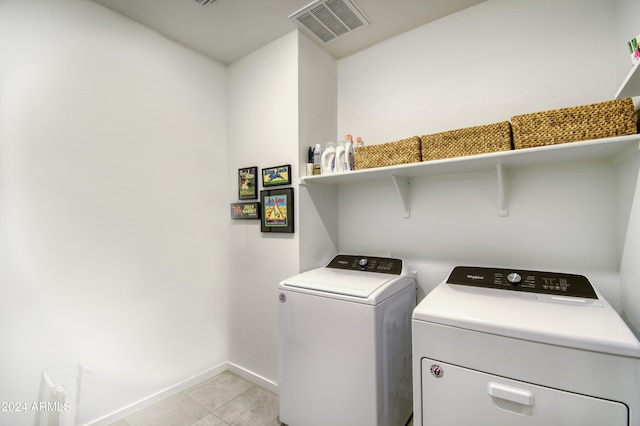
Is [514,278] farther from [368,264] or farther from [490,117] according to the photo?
[490,117]

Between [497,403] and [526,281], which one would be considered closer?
[497,403]

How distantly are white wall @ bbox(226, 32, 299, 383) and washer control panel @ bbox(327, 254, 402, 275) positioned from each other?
0.34 m

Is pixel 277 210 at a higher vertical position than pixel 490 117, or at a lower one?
lower

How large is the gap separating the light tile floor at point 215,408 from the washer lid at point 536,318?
0.98m

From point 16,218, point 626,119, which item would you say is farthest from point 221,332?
point 626,119

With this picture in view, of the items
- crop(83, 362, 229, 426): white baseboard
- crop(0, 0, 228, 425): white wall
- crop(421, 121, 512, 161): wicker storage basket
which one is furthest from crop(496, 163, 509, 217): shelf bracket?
crop(83, 362, 229, 426): white baseboard

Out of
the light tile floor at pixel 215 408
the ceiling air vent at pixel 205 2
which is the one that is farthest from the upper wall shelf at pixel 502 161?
the light tile floor at pixel 215 408

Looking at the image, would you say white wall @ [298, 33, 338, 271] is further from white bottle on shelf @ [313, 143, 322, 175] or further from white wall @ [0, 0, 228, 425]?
white wall @ [0, 0, 228, 425]

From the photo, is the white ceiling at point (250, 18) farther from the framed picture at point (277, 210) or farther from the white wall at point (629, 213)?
the framed picture at point (277, 210)

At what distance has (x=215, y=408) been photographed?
1.94 meters

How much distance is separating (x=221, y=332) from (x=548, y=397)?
89.5 inches

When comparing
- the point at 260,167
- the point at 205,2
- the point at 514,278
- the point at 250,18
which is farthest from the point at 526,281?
the point at 205,2

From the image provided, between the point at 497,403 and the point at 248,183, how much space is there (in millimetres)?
2048

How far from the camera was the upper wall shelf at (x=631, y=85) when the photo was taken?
0.93 m
